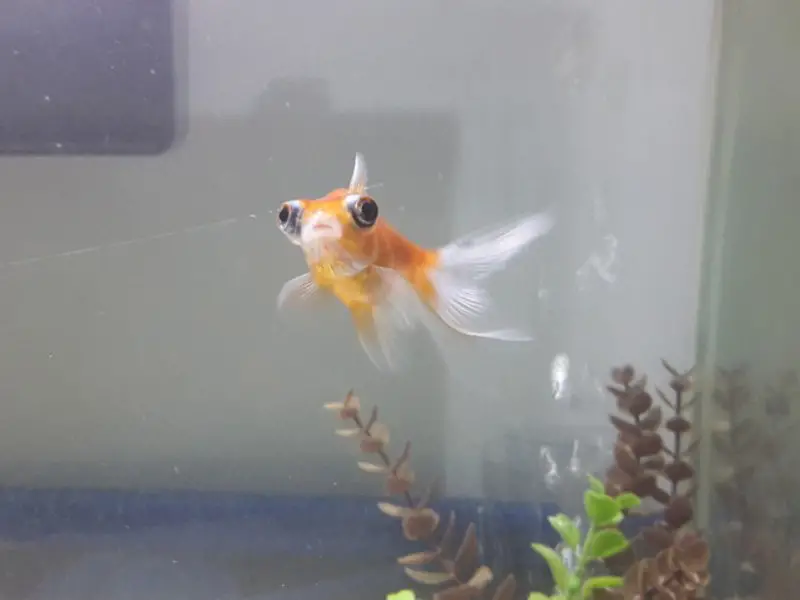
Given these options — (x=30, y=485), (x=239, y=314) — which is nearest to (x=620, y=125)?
(x=239, y=314)

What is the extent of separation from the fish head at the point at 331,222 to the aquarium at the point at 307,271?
0.32 metres

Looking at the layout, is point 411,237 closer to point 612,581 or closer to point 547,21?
point 547,21

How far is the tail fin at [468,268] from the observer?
64 centimetres

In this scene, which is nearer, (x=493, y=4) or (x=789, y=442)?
(x=789, y=442)

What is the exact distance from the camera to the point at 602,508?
573 mm

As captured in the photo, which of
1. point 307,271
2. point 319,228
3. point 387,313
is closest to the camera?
point 319,228

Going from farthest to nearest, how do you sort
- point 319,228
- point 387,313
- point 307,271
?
1. point 307,271
2. point 387,313
3. point 319,228

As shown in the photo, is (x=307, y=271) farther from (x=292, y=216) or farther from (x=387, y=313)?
(x=292, y=216)

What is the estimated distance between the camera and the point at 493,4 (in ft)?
3.09

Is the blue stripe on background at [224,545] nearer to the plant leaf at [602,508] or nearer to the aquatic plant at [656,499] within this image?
the aquatic plant at [656,499]

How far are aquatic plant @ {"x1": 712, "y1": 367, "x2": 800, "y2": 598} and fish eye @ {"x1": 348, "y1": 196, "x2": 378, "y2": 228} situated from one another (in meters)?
0.46

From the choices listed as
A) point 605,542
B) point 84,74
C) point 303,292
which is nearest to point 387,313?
point 303,292

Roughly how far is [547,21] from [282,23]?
1.18ft

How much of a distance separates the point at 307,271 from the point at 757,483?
0.56 metres
